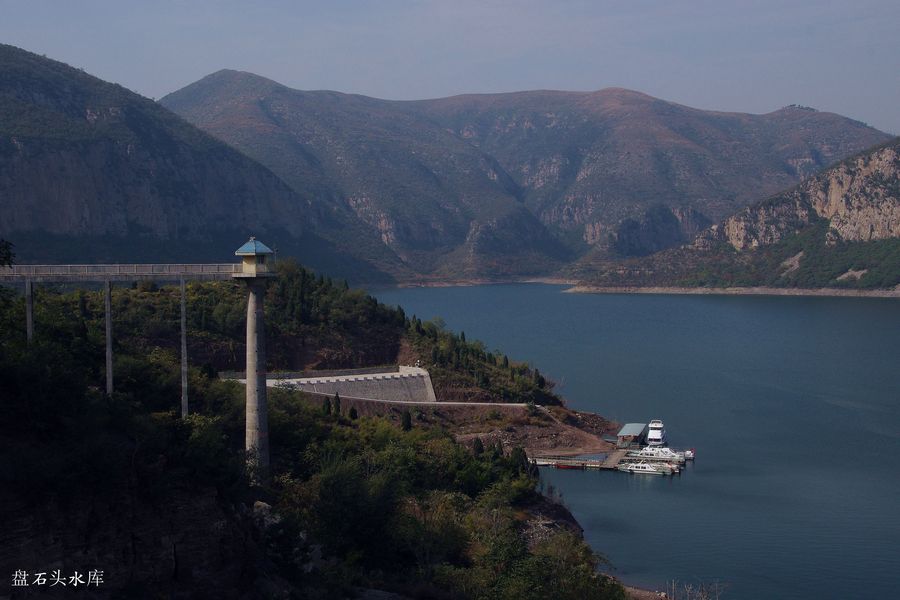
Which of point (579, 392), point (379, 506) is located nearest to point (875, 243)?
point (579, 392)

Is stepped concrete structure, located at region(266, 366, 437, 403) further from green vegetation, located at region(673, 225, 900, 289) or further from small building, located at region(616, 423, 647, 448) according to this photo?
green vegetation, located at region(673, 225, 900, 289)

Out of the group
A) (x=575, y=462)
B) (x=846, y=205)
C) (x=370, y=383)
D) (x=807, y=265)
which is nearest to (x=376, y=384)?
(x=370, y=383)

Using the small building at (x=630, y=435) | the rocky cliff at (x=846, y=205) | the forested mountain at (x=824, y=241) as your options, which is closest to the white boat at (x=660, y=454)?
the small building at (x=630, y=435)

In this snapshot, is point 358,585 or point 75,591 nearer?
point 75,591

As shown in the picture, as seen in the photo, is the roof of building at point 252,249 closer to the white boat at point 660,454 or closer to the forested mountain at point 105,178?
the white boat at point 660,454

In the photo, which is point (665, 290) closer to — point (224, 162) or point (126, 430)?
point (224, 162)

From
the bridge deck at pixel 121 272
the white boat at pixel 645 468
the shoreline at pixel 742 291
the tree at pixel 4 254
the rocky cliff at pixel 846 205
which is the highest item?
the rocky cliff at pixel 846 205
